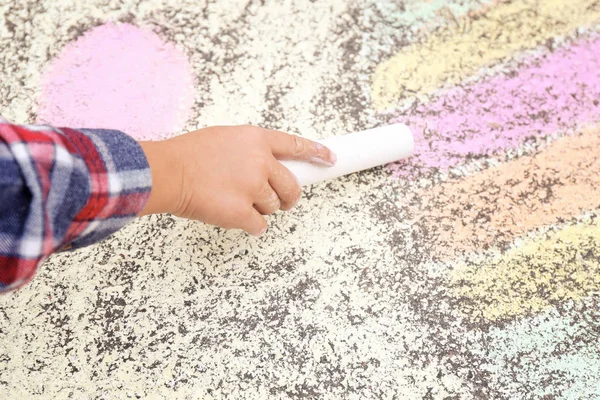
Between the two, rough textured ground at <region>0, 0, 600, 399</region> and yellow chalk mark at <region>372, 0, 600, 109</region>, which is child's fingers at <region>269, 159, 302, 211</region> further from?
yellow chalk mark at <region>372, 0, 600, 109</region>

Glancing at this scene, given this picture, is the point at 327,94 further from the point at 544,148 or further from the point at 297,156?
the point at 544,148

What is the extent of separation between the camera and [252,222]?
35.1 inches

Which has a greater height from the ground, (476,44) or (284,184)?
(476,44)

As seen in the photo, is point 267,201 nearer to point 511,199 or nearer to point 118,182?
point 118,182

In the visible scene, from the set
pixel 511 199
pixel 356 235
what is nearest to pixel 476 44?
pixel 511 199

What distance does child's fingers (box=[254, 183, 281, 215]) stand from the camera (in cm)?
89

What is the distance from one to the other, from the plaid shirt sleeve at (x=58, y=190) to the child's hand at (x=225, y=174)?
73 millimetres

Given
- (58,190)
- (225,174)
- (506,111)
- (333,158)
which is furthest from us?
(506,111)

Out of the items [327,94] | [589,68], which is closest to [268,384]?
[327,94]

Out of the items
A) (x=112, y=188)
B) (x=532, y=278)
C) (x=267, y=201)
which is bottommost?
(x=532, y=278)

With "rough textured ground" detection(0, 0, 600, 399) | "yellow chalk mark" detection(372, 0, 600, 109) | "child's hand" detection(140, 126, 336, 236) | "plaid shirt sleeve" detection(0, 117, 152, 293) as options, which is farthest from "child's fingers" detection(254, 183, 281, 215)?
"yellow chalk mark" detection(372, 0, 600, 109)

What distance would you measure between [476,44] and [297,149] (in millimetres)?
492

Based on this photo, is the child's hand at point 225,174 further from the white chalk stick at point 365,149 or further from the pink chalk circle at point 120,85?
the pink chalk circle at point 120,85

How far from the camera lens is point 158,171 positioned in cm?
80
